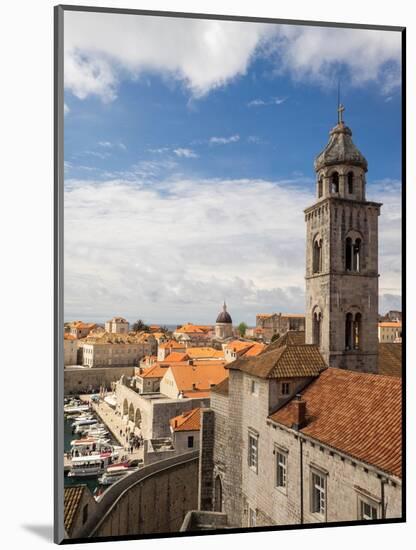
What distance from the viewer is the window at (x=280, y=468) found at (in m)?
7.82

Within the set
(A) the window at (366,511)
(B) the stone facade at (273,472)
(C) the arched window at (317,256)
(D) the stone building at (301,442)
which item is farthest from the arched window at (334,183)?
(A) the window at (366,511)

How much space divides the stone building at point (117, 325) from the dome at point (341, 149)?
13.0 feet

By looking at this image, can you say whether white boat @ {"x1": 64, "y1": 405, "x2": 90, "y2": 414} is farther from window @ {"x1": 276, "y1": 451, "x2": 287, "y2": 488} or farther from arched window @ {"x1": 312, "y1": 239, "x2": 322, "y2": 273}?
arched window @ {"x1": 312, "y1": 239, "x2": 322, "y2": 273}

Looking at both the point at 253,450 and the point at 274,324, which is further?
the point at 253,450

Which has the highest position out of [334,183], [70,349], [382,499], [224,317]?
[334,183]

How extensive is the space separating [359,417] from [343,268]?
3463mm

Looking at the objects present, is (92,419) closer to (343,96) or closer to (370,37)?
(343,96)

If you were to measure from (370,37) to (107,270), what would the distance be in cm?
534

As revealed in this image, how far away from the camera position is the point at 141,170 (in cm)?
670

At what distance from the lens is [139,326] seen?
6.89 metres

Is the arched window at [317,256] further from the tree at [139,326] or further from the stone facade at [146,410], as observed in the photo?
the stone facade at [146,410]

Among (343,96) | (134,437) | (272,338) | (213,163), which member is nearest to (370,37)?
(343,96)

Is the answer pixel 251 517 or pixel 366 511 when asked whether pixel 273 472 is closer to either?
pixel 251 517

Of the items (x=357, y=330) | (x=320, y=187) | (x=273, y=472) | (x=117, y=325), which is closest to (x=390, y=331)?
(x=357, y=330)
